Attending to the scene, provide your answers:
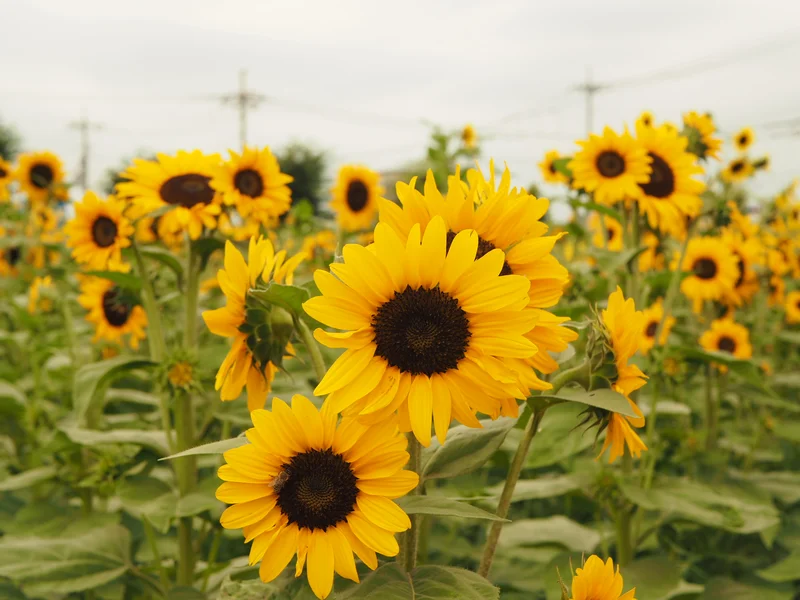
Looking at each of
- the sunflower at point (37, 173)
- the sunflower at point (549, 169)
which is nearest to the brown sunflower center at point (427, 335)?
the sunflower at point (549, 169)

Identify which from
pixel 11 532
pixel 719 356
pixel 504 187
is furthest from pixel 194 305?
pixel 719 356

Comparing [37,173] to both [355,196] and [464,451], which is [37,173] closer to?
[355,196]

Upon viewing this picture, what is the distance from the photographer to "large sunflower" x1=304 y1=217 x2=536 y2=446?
0.87 metres

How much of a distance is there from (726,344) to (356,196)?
2.11 meters

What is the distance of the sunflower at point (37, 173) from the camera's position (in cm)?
468

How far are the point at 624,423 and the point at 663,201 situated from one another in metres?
1.42

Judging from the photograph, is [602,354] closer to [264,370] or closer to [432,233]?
[432,233]

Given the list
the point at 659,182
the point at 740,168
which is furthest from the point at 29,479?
the point at 740,168

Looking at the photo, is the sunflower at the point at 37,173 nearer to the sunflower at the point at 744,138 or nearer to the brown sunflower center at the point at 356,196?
the brown sunflower center at the point at 356,196

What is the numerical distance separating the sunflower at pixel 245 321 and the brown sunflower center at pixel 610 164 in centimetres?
145

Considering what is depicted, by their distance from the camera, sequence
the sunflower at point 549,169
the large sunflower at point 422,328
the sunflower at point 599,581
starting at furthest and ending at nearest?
1. the sunflower at point 549,169
2. the sunflower at point 599,581
3. the large sunflower at point 422,328

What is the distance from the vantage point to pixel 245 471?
3.09ft

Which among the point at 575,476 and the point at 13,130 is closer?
the point at 575,476

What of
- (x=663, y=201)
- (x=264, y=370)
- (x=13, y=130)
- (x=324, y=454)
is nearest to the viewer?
(x=324, y=454)
